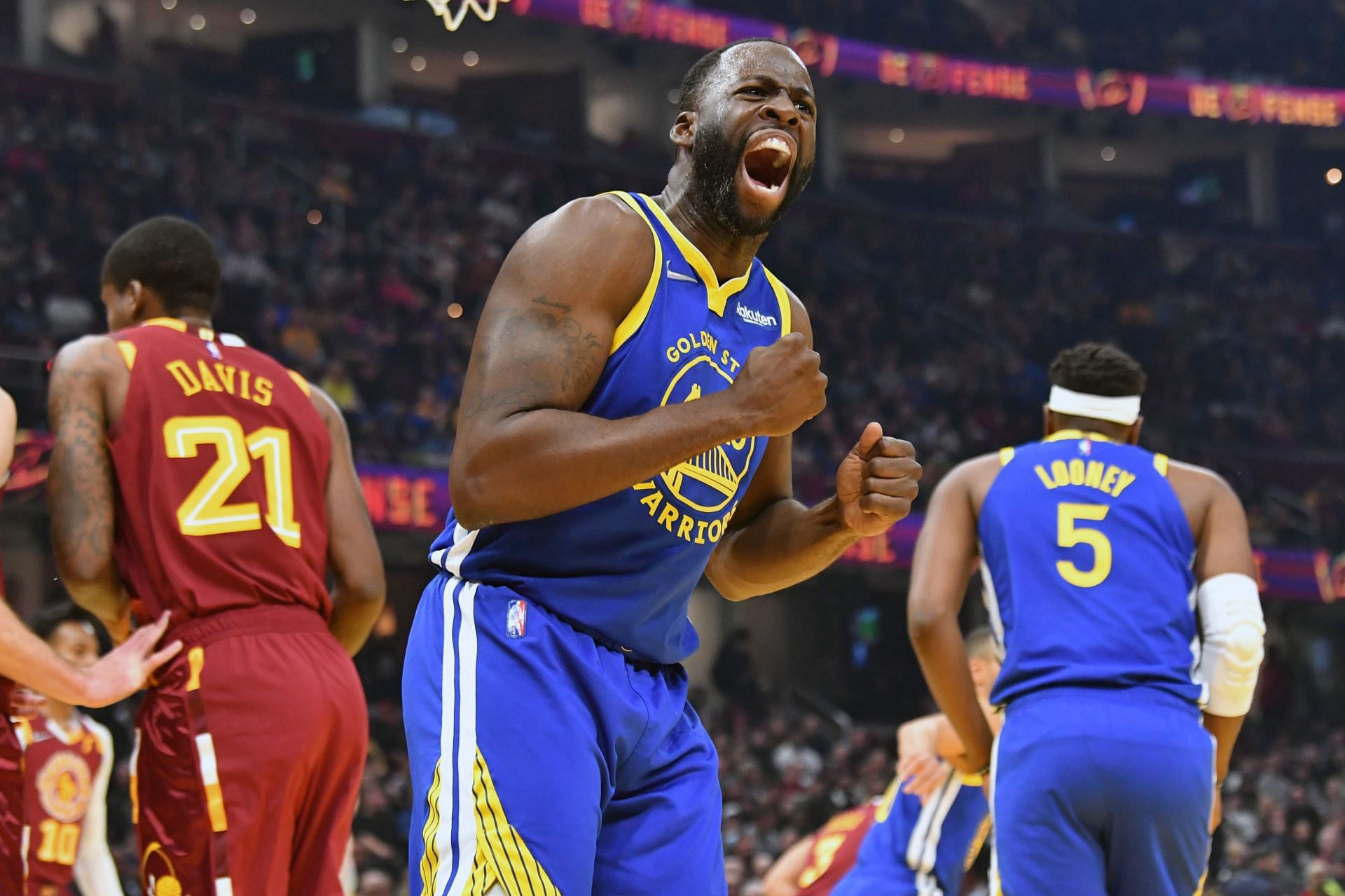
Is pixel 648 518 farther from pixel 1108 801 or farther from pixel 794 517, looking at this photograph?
pixel 1108 801

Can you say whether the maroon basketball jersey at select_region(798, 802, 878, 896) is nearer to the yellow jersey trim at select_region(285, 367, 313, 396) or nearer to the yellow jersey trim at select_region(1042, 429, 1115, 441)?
the yellow jersey trim at select_region(1042, 429, 1115, 441)

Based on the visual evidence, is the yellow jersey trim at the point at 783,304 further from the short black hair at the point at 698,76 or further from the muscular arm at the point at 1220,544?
the muscular arm at the point at 1220,544

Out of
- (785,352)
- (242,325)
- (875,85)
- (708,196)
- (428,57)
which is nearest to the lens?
(785,352)

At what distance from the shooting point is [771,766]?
56.1 feet

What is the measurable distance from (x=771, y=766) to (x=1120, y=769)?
13.8 meters

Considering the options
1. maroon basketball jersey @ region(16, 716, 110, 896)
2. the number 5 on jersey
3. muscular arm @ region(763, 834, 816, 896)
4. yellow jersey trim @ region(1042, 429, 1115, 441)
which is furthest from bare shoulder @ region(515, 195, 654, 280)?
muscular arm @ region(763, 834, 816, 896)

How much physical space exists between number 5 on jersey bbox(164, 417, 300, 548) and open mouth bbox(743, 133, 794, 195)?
1.54 metres

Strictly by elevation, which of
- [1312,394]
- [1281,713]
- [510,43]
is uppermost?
[510,43]

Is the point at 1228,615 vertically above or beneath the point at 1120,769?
above

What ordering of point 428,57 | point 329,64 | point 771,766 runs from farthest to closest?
point 428,57, point 329,64, point 771,766

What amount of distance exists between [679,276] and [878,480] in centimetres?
50

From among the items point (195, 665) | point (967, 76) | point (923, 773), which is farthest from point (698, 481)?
point (967, 76)

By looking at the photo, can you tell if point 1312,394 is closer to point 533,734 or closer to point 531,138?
point 531,138

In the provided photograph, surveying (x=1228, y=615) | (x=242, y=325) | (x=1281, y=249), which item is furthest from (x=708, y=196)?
(x=1281, y=249)
